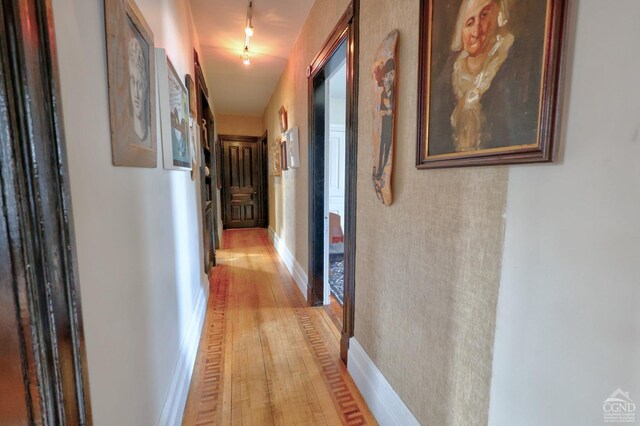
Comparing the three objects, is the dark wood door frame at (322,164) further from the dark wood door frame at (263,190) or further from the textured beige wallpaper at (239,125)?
the textured beige wallpaper at (239,125)

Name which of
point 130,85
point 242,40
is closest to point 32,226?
point 130,85

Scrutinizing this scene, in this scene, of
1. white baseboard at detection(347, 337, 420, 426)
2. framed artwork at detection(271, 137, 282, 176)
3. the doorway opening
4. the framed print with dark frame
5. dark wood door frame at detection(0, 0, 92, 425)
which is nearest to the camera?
dark wood door frame at detection(0, 0, 92, 425)

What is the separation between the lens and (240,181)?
271 inches

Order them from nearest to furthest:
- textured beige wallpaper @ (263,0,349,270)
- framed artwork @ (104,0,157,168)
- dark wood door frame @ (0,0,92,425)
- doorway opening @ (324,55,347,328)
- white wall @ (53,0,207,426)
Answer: dark wood door frame @ (0,0,92,425)
white wall @ (53,0,207,426)
framed artwork @ (104,0,157,168)
textured beige wallpaper @ (263,0,349,270)
doorway opening @ (324,55,347,328)

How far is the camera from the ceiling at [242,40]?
96.7 inches

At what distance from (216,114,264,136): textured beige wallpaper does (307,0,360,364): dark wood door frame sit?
14.3 feet

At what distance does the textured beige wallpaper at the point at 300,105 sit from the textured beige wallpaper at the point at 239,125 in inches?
93.9

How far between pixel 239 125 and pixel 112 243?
6390 millimetres

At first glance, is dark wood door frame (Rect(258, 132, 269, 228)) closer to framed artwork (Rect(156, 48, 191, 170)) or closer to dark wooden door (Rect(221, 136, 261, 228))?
dark wooden door (Rect(221, 136, 261, 228))

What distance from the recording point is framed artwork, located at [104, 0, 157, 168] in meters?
0.83

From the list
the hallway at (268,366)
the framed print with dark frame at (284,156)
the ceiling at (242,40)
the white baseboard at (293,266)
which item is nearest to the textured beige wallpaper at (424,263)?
the hallway at (268,366)

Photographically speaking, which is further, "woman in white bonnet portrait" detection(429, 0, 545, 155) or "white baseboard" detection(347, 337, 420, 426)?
"white baseboard" detection(347, 337, 420, 426)

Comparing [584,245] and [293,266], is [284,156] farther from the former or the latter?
[584,245]

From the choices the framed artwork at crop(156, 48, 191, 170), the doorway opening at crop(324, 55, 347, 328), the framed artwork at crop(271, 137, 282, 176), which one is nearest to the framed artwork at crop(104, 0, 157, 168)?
the framed artwork at crop(156, 48, 191, 170)
